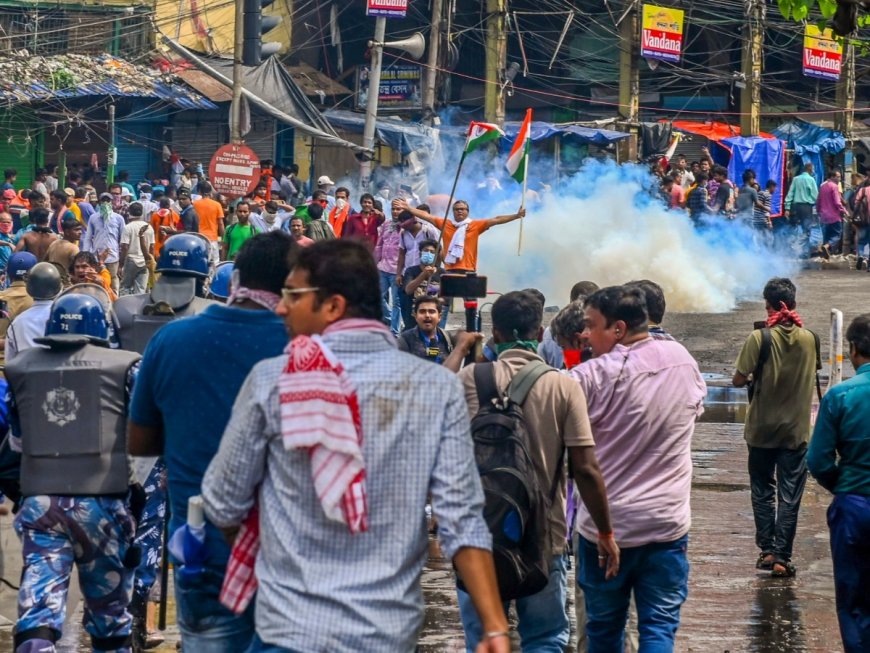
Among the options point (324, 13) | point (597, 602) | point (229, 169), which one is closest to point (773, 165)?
point (324, 13)

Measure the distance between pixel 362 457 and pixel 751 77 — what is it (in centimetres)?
3150

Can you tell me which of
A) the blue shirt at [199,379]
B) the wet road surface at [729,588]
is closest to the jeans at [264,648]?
the blue shirt at [199,379]

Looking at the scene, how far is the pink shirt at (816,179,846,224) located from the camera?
92.1 ft

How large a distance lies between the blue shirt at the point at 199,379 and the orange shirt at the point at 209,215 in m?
16.5

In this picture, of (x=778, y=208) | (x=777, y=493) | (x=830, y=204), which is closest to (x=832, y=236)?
(x=830, y=204)

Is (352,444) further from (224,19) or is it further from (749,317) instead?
(224,19)

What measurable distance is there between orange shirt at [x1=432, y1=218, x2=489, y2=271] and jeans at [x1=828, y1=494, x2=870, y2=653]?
1021 cm

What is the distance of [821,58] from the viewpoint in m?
32.5

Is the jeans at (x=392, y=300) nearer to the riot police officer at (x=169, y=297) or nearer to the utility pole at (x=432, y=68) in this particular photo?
the riot police officer at (x=169, y=297)

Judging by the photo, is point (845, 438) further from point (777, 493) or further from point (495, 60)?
point (495, 60)

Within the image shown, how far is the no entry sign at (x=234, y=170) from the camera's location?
66.1ft

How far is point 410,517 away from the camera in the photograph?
328 cm

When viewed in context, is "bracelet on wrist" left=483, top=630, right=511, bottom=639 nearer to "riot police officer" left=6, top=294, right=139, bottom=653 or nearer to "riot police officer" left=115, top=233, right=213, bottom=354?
"riot police officer" left=6, top=294, right=139, bottom=653

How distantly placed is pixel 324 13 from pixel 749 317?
1871cm
